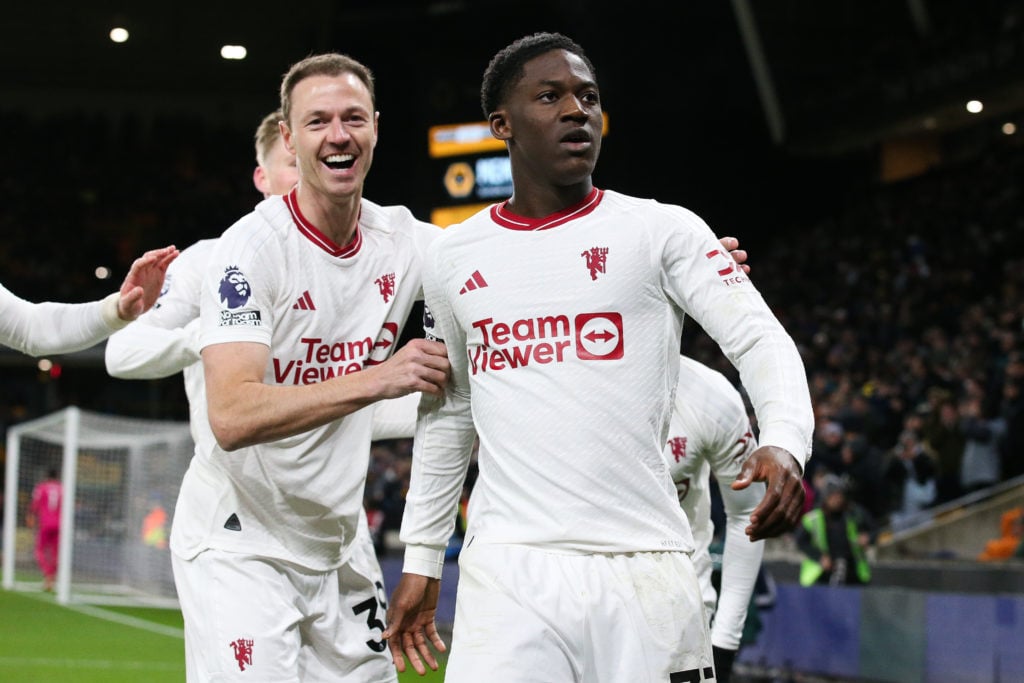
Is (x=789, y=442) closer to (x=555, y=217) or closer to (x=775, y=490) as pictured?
(x=775, y=490)

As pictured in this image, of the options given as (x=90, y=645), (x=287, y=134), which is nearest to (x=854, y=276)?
(x=90, y=645)

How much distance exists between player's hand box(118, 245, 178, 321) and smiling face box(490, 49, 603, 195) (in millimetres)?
1576

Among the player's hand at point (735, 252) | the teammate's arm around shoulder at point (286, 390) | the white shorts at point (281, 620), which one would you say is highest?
the player's hand at point (735, 252)

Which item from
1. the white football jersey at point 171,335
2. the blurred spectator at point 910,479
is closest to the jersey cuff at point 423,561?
the white football jersey at point 171,335

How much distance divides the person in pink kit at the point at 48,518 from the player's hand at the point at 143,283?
17.9m

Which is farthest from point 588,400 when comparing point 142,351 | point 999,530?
point 999,530

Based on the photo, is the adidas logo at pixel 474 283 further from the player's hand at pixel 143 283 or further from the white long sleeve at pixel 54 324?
the white long sleeve at pixel 54 324

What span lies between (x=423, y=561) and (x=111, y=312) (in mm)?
1596

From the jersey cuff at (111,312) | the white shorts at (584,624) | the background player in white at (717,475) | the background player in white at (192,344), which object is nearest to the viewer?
the white shorts at (584,624)

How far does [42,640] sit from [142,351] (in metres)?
10.6

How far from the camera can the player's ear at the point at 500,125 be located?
3.60m

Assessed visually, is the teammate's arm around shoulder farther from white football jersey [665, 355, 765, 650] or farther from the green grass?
the green grass

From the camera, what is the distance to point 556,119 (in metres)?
3.45

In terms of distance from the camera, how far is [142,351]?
4945mm
